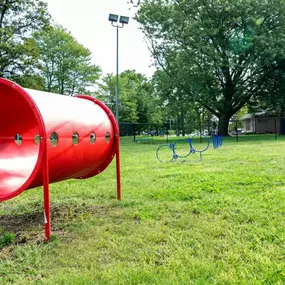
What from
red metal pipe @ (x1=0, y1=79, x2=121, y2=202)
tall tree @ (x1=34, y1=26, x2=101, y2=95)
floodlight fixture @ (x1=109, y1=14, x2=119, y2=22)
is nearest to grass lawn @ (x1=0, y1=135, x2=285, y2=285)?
red metal pipe @ (x1=0, y1=79, x2=121, y2=202)

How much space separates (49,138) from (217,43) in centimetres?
2381

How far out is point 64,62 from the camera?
38562mm

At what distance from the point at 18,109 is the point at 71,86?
1387 inches

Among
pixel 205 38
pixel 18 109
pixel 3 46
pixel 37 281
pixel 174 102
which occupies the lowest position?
pixel 37 281

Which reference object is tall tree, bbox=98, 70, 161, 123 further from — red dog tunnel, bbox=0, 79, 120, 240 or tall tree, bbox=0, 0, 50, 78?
red dog tunnel, bbox=0, 79, 120, 240

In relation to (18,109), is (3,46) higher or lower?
higher

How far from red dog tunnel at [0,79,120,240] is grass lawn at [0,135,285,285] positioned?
59 cm

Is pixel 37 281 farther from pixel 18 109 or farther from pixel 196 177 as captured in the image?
pixel 196 177

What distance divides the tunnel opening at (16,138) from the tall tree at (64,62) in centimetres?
3282

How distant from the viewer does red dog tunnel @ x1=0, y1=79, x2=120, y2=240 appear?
3752 millimetres

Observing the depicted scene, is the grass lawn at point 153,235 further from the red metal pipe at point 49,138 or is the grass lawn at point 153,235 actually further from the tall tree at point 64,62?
the tall tree at point 64,62

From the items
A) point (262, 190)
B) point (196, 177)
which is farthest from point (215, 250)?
point (196, 177)

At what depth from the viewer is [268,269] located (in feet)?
8.96

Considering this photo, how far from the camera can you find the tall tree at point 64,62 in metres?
38.1
